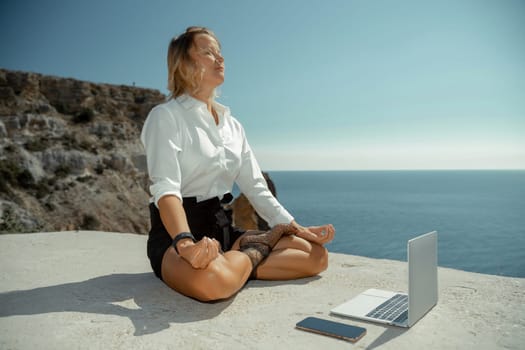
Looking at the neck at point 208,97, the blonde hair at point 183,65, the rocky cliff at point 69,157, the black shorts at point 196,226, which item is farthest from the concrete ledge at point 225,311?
the rocky cliff at point 69,157

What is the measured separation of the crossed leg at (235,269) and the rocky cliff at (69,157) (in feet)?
54.2

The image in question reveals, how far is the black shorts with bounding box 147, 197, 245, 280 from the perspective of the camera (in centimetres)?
248

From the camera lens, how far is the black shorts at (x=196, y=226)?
2.48m

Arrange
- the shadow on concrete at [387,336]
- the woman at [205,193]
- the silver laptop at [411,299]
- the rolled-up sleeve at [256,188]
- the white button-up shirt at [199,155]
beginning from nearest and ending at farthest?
the shadow on concrete at [387,336]
the silver laptop at [411,299]
the woman at [205,193]
the white button-up shirt at [199,155]
the rolled-up sleeve at [256,188]

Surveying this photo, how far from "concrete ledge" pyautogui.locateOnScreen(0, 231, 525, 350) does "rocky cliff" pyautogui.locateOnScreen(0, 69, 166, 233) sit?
15.8 meters

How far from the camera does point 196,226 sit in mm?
2539

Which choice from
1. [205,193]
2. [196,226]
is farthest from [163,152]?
[196,226]

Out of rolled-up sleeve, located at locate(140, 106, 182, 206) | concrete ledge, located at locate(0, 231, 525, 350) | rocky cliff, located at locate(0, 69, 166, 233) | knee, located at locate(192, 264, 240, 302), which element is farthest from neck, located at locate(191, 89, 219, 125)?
rocky cliff, located at locate(0, 69, 166, 233)

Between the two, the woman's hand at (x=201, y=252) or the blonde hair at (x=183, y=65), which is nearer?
the woman's hand at (x=201, y=252)

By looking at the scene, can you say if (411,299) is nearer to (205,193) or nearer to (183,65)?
(205,193)

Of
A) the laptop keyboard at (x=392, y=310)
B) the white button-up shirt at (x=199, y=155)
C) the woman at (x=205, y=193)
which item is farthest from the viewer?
the white button-up shirt at (x=199, y=155)

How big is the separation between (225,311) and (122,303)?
61 centimetres

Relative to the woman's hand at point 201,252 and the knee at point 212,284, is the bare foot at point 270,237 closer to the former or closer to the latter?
the knee at point 212,284

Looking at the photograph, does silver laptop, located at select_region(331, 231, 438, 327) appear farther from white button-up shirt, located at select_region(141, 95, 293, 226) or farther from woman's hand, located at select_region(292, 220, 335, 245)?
white button-up shirt, located at select_region(141, 95, 293, 226)
